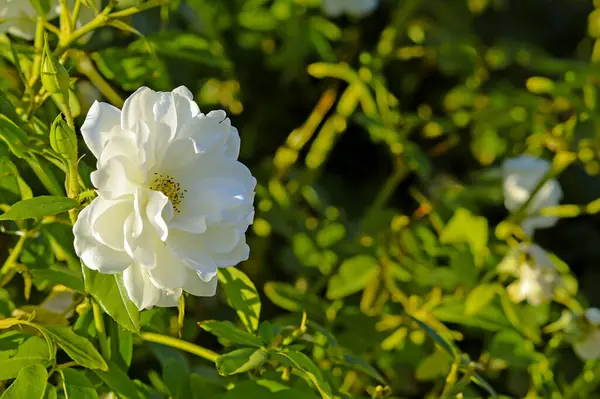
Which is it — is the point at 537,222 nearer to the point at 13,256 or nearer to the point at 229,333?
the point at 229,333

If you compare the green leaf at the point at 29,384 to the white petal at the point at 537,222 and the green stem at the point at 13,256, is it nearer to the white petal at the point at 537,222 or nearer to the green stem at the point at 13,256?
the green stem at the point at 13,256

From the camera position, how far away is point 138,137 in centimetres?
57

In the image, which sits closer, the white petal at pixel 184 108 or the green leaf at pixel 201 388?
the white petal at pixel 184 108

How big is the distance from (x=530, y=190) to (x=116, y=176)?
0.81 m

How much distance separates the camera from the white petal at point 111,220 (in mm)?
551

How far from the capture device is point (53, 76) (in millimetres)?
582

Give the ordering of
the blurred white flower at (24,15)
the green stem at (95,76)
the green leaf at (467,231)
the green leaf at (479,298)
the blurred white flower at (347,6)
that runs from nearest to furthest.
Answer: the blurred white flower at (24,15) → the green stem at (95,76) → the green leaf at (479,298) → the green leaf at (467,231) → the blurred white flower at (347,6)

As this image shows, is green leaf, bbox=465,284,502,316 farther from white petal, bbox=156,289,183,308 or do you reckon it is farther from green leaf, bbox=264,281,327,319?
white petal, bbox=156,289,183,308

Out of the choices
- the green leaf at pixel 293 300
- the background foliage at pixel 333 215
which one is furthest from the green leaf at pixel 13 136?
the green leaf at pixel 293 300

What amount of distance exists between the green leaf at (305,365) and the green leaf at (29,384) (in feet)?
0.60

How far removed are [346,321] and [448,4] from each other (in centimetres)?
89

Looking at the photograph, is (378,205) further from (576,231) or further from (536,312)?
(576,231)

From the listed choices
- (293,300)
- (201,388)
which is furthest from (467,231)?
(201,388)

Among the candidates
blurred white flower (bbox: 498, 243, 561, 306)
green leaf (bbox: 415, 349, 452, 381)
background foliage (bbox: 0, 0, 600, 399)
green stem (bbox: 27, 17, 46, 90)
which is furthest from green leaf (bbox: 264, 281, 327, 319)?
green stem (bbox: 27, 17, 46, 90)
